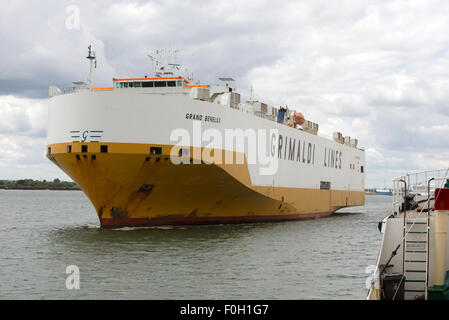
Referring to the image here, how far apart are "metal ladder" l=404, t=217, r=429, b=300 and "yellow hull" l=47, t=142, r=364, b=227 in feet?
42.6

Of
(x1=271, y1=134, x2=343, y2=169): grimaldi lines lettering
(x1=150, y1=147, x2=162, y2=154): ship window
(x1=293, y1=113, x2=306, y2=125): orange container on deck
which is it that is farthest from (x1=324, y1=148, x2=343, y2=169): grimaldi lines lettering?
(x1=150, y1=147, x2=162, y2=154): ship window

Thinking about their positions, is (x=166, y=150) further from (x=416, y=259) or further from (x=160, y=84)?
(x=416, y=259)

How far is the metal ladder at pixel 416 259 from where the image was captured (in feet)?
34.4

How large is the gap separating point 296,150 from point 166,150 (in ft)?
44.5

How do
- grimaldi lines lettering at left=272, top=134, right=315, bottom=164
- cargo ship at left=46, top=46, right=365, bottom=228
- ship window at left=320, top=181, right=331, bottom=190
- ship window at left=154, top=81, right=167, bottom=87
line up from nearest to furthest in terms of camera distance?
1. cargo ship at left=46, top=46, right=365, bottom=228
2. ship window at left=154, top=81, right=167, bottom=87
3. grimaldi lines lettering at left=272, top=134, right=315, bottom=164
4. ship window at left=320, top=181, right=331, bottom=190

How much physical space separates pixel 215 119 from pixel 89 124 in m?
5.89

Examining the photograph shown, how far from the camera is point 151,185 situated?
22562 mm

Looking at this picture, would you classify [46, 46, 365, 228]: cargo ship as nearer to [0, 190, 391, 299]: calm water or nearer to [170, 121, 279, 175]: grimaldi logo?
[170, 121, 279, 175]: grimaldi logo

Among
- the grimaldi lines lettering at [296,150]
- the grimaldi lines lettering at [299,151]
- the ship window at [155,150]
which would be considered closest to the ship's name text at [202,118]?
the ship window at [155,150]

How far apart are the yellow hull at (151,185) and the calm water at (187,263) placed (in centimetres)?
83

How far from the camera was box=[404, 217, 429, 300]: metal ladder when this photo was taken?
10.5 meters

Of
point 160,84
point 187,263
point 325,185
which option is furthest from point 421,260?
point 325,185

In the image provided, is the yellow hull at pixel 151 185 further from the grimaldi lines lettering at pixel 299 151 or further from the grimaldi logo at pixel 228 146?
the grimaldi lines lettering at pixel 299 151

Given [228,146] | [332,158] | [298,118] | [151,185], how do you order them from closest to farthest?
[151,185], [228,146], [298,118], [332,158]
